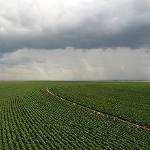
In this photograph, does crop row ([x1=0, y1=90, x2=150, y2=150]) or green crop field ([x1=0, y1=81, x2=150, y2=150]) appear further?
green crop field ([x1=0, y1=81, x2=150, y2=150])

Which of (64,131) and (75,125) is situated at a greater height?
(75,125)

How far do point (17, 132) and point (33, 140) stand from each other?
4971 millimetres

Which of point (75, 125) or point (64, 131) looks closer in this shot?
point (64, 131)


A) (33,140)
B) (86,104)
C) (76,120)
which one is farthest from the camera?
(86,104)

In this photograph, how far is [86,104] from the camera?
203ft

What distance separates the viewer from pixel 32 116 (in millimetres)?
49906

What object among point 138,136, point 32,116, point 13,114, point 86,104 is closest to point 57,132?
point 138,136

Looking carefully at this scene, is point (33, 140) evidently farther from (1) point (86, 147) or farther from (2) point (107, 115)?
(2) point (107, 115)

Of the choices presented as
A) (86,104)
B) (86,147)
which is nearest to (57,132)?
(86,147)

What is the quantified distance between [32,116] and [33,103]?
50.0 ft

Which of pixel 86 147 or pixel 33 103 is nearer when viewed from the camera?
pixel 86 147

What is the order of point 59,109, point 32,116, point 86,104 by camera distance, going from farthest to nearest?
1. point 86,104
2. point 59,109
3. point 32,116

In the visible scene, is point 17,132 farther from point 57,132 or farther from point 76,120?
point 76,120

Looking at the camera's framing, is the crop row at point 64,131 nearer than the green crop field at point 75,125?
Yes
